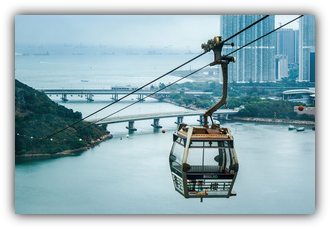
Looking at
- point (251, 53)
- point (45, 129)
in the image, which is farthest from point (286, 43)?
point (45, 129)

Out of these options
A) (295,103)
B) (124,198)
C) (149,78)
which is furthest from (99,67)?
(124,198)

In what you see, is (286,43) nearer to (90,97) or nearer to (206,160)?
(90,97)

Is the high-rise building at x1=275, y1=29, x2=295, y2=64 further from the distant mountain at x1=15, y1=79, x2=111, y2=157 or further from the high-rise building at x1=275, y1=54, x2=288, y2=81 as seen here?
the distant mountain at x1=15, y1=79, x2=111, y2=157

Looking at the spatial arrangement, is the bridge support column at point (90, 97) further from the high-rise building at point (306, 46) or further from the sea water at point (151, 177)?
the high-rise building at point (306, 46)

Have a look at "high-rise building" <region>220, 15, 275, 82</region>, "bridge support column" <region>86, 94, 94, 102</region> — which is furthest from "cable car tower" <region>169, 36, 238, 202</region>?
"high-rise building" <region>220, 15, 275, 82</region>

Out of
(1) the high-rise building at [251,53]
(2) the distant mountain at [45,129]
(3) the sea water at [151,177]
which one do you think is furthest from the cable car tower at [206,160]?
(1) the high-rise building at [251,53]
